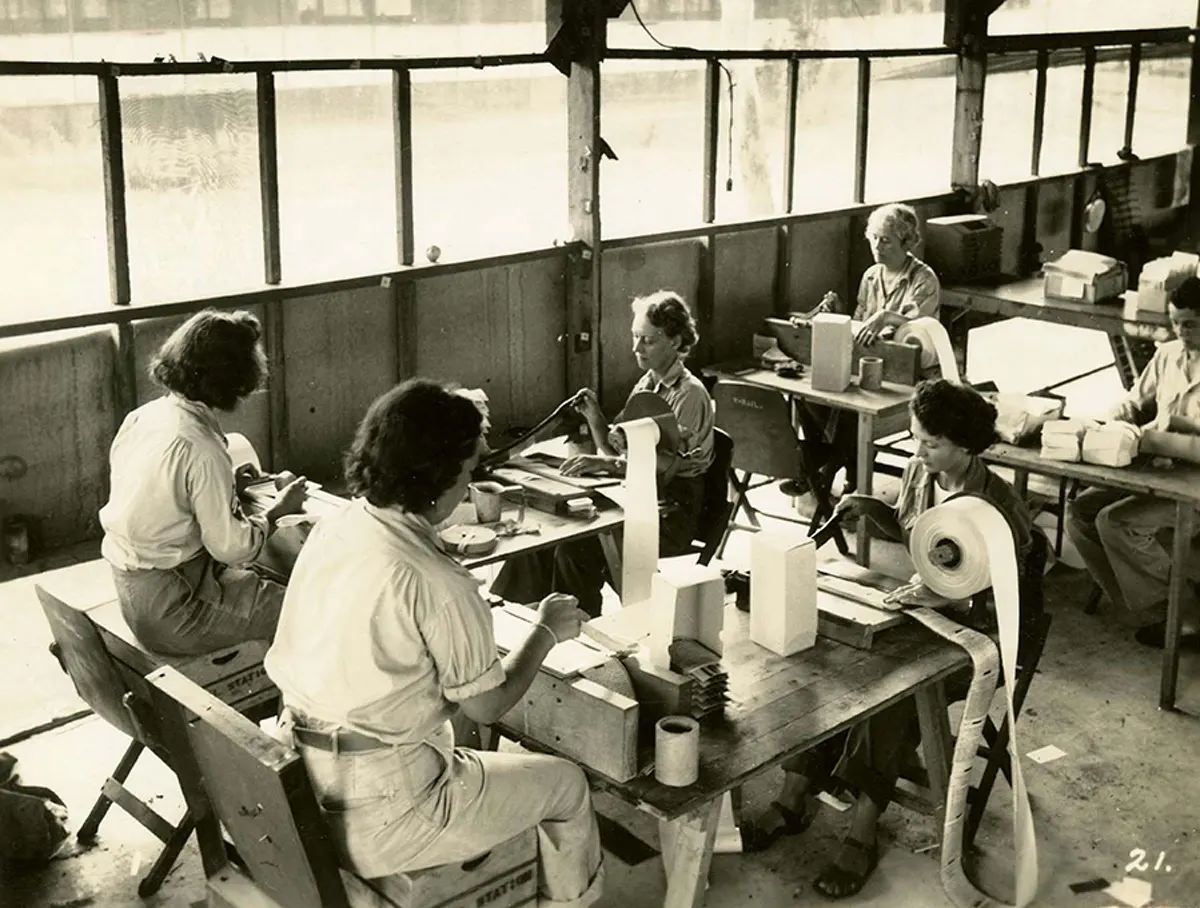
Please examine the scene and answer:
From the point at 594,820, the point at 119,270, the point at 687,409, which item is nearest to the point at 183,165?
the point at 119,270

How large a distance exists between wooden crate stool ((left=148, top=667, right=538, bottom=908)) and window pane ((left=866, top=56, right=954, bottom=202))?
22.3ft

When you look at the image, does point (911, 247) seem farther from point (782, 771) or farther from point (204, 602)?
point (204, 602)

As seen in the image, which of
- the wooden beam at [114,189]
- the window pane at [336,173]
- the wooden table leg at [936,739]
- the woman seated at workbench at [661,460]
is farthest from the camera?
the window pane at [336,173]

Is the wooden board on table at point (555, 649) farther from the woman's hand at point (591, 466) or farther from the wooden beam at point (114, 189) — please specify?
the wooden beam at point (114, 189)

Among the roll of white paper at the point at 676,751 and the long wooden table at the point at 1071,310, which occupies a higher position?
the long wooden table at the point at 1071,310

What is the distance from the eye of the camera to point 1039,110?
10445mm

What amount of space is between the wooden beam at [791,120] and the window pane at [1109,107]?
3.78 metres

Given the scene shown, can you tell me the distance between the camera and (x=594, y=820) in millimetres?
3525

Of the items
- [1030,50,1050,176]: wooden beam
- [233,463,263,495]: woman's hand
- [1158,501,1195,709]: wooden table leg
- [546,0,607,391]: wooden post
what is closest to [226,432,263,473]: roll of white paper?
[233,463,263,495]: woman's hand

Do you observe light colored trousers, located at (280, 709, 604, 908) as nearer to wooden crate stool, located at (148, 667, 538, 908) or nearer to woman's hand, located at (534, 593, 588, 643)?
wooden crate stool, located at (148, 667, 538, 908)

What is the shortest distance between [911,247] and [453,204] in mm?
2453

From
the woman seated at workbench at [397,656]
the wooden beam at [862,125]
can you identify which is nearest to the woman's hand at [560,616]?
the woman seated at workbench at [397,656]

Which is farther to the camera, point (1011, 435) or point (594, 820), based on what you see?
point (1011, 435)

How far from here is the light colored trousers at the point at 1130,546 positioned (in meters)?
5.87
